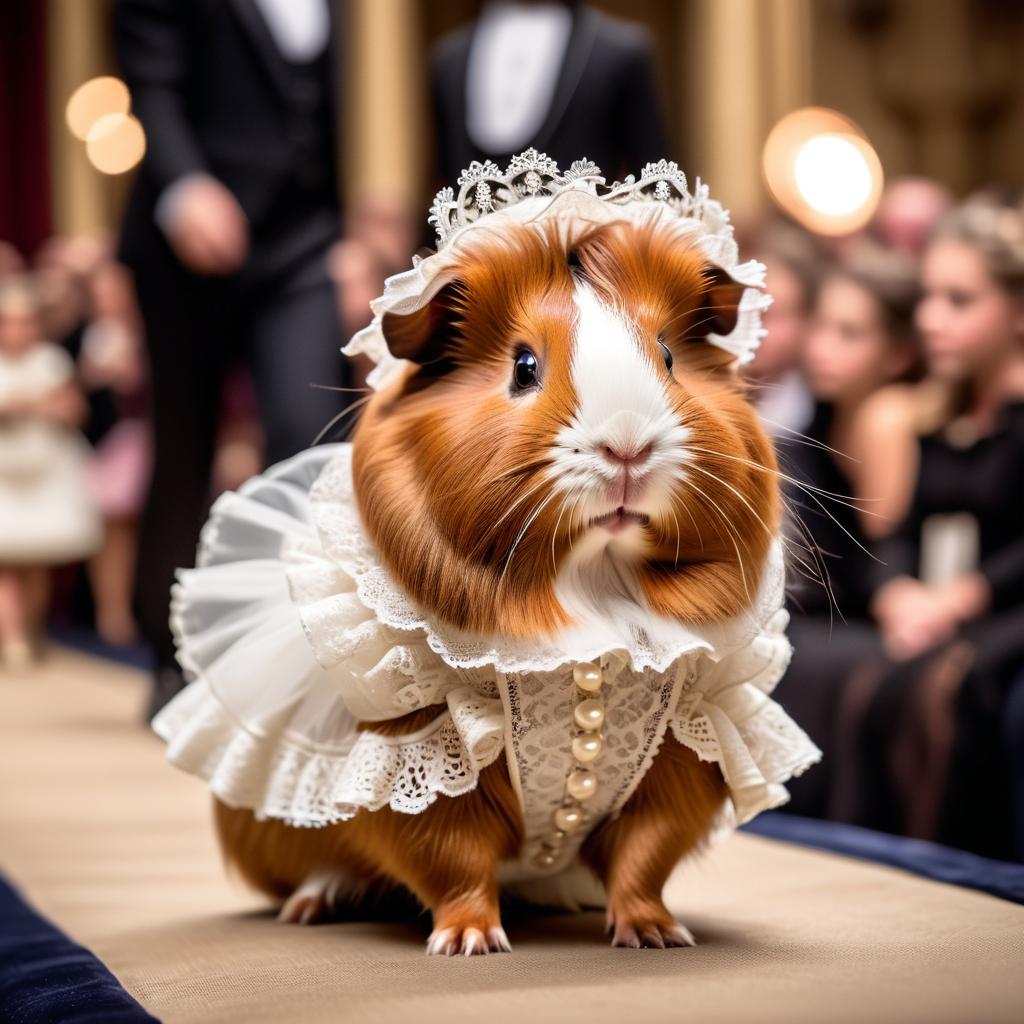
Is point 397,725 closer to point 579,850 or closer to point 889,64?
point 579,850

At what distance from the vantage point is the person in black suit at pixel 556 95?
3113 mm

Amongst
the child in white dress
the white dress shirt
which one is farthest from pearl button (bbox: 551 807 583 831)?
the child in white dress

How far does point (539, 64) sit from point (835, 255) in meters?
1.33

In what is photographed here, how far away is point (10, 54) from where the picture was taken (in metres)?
8.75

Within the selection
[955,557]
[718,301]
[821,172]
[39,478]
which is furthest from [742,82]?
[718,301]

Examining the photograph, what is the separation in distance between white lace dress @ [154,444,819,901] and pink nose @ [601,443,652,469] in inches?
5.5

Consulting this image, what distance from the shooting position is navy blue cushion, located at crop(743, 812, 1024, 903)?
1760 millimetres

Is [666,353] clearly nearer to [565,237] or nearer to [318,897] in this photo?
[565,237]

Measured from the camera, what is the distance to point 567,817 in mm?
1341

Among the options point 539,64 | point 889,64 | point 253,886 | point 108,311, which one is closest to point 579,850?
point 253,886

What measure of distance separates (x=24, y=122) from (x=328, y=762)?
8150mm

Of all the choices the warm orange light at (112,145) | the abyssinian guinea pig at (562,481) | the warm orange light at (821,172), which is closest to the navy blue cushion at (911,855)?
the abyssinian guinea pig at (562,481)

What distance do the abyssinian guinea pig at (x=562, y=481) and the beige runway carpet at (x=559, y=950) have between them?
0.08 m

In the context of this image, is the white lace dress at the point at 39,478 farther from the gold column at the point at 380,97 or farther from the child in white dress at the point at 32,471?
the gold column at the point at 380,97
